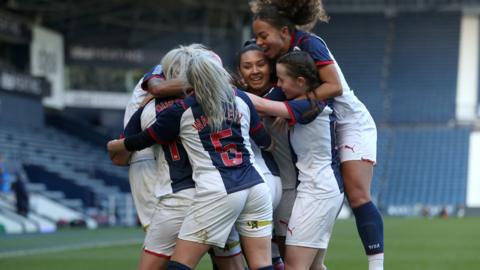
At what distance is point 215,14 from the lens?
42.6 metres

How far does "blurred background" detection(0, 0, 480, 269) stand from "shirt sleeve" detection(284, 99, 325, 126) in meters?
21.8

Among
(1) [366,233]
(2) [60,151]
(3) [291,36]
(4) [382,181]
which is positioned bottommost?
(4) [382,181]

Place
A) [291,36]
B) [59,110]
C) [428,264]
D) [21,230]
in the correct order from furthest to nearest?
[59,110] → [21,230] → [428,264] → [291,36]

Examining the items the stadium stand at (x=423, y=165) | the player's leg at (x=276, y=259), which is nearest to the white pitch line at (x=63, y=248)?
the player's leg at (x=276, y=259)

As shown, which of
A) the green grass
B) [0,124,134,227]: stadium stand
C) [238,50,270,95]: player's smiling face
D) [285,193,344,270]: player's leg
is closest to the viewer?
[285,193,344,270]: player's leg

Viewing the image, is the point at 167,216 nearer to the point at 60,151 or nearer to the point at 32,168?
the point at 32,168

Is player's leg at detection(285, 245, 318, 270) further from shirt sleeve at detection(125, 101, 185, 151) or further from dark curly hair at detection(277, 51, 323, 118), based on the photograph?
shirt sleeve at detection(125, 101, 185, 151)

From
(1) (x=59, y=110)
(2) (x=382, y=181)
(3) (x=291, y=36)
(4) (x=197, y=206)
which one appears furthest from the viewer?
(2) (x=382, y=181)

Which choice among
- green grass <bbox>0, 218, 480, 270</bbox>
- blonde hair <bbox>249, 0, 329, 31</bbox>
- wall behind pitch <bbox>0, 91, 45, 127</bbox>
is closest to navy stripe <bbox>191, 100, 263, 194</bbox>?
blonde hair <bbox>249, 0, 329, 31</bbox>

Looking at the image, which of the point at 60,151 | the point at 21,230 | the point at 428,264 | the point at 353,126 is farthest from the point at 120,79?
the point at 353,126

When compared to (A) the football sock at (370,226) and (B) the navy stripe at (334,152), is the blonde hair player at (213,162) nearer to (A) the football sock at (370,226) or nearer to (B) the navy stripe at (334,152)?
(B) the navy stripe at (334,152)

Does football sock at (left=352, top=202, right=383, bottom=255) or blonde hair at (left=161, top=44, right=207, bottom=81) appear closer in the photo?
blonde hair at (left=161, top=44, right=207, bottom=81)

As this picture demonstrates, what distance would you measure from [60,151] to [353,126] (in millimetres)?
28464

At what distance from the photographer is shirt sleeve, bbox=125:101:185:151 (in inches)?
227
